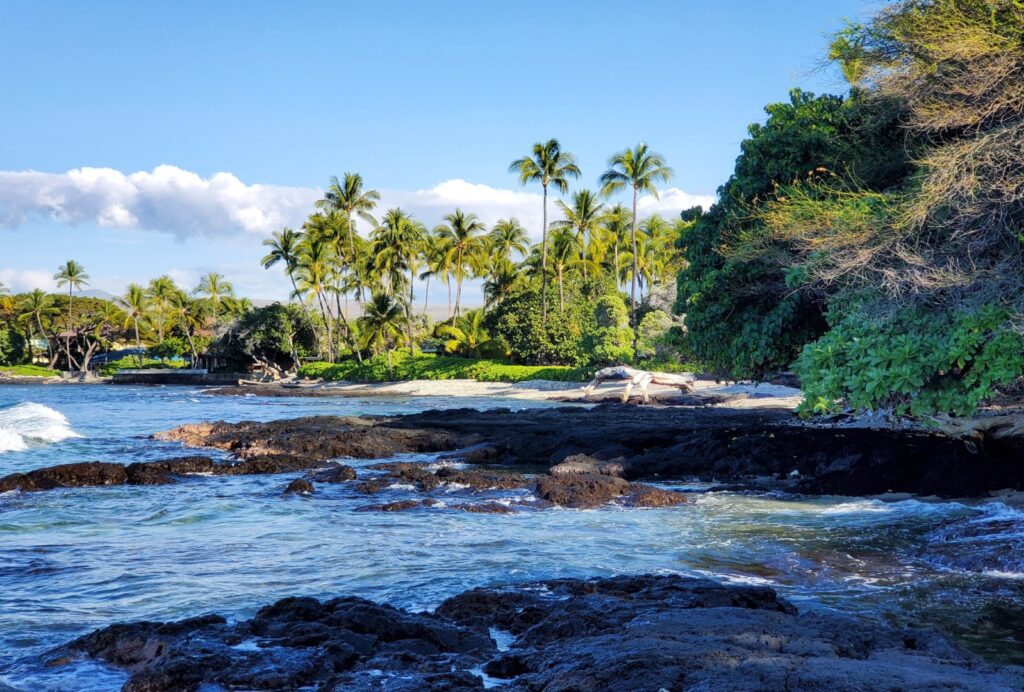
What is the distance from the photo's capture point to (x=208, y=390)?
202ft

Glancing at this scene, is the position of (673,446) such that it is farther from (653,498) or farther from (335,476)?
(335,476)

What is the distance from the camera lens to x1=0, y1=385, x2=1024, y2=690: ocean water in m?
8.10

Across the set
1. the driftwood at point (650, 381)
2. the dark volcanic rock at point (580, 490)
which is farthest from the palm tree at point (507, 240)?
the dark volcanic rock at point (580, 490)

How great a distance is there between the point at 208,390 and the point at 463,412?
35.0 metres

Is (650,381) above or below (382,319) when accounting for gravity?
below

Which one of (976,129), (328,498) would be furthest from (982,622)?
(328,498)

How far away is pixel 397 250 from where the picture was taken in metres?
62.8

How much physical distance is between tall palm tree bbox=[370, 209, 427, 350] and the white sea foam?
98.3 feet

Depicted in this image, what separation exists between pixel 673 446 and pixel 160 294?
2911 inches

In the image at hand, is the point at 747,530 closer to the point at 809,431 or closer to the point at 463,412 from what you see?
the point at 809,431

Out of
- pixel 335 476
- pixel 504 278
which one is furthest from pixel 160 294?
pixel 335 476

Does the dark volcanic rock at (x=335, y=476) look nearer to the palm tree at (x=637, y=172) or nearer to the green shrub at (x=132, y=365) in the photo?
the palm tree at (x=637, y=172)

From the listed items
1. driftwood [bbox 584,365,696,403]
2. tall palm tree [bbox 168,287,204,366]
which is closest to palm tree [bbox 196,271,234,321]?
tall palm tree [bbox 168,287,204,366]

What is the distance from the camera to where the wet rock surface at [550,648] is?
207 inches
